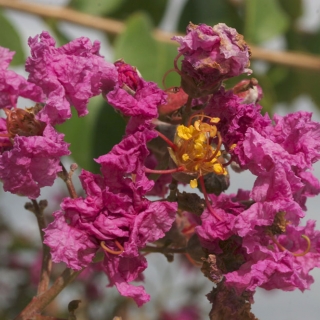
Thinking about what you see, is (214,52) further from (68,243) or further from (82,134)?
(82,134)

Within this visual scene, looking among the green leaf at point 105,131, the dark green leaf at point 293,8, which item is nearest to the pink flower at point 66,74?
the green leaf at point 105,131

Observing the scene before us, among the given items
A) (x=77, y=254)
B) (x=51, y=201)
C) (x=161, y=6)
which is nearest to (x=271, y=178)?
(x=77, y=254)

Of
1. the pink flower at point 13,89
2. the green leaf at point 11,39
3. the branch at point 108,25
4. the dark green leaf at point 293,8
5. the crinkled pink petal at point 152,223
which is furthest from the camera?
the dark green leaf at point 293,8

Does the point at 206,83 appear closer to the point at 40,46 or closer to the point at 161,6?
the point at 40,46

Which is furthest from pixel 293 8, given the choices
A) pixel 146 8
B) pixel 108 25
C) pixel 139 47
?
pixel 139 47

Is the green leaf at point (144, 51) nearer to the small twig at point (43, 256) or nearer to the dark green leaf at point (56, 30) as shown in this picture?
the dark green leaf at point (56, 30)

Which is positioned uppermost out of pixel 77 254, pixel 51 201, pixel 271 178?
pixel 271 178
